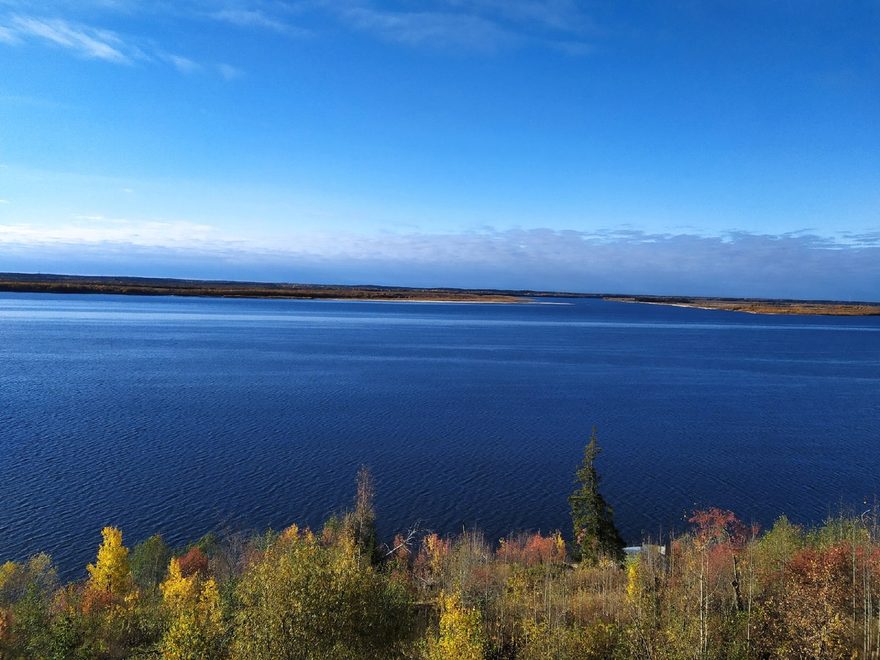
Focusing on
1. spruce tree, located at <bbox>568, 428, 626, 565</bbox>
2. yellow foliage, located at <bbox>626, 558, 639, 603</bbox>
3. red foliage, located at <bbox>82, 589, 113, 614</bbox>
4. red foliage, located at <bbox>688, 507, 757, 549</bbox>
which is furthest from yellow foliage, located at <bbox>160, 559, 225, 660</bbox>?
red foliage, located at <bbox>688, 507, 757, 549</bbox>

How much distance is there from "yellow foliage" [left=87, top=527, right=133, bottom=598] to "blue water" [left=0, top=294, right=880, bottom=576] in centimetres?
387

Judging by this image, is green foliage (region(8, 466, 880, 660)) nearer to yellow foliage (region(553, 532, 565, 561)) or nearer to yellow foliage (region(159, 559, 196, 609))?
yellow foliage (region(159, 559, 196, 609))

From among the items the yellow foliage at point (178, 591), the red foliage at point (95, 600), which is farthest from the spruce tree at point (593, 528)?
the red foliage at point (95, 600)

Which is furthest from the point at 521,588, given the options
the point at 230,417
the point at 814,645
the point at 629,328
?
the point at 629,328

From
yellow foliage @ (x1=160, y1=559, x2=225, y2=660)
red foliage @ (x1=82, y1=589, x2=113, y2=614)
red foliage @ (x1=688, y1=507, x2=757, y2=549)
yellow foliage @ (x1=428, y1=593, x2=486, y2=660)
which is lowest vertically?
red foliage @ (x1=688, y1=507, x2=757, y2=549)

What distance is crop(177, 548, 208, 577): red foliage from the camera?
26625 mm

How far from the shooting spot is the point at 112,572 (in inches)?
998

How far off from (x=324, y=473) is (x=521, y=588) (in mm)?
22155

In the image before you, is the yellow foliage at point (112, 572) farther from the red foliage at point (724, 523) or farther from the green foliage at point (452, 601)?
the red foliage at point (724, 523)

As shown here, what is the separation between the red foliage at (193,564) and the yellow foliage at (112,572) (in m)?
2.12

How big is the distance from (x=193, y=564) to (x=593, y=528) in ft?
60.4

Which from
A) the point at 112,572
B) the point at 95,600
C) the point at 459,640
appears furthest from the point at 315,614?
the point at 112,572

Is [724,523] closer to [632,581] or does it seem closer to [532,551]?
[532,551]

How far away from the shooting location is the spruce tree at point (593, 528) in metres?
28.1
